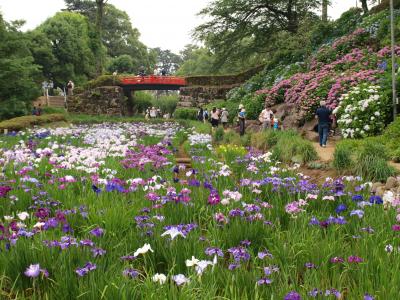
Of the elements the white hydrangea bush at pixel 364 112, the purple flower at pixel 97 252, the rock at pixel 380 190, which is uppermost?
the white hydrangea bush at pixel 364 112

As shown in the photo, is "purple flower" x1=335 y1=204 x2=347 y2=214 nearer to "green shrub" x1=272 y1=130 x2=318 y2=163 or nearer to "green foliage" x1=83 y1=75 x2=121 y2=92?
"green shrub" x1=272 y1=130 x2=318 y2=163

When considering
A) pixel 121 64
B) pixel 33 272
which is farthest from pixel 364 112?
pixel 121 64

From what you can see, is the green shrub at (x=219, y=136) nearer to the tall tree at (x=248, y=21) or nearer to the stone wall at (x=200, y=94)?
the tall tree at (x=248, y=21)

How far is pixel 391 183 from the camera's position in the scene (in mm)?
6395

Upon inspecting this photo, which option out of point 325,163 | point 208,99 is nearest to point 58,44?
point 208,99

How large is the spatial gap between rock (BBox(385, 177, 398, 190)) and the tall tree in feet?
96.3

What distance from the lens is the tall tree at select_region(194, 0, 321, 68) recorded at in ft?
111

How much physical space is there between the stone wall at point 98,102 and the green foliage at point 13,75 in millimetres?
15628

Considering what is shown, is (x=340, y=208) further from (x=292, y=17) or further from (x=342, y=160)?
(x=292, y=17)

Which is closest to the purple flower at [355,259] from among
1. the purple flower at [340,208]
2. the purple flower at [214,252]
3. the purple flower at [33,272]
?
the purple flower at [214,252]

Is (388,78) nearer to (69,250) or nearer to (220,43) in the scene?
(69,250)

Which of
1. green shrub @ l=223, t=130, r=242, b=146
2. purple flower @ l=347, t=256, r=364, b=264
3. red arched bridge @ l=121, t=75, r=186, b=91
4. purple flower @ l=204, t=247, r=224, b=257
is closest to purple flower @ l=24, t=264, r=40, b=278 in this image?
purple flower @ l=204, t=247, r=224, b=257

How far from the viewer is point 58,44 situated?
51.9 metres

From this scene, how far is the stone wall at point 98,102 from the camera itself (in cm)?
4250
